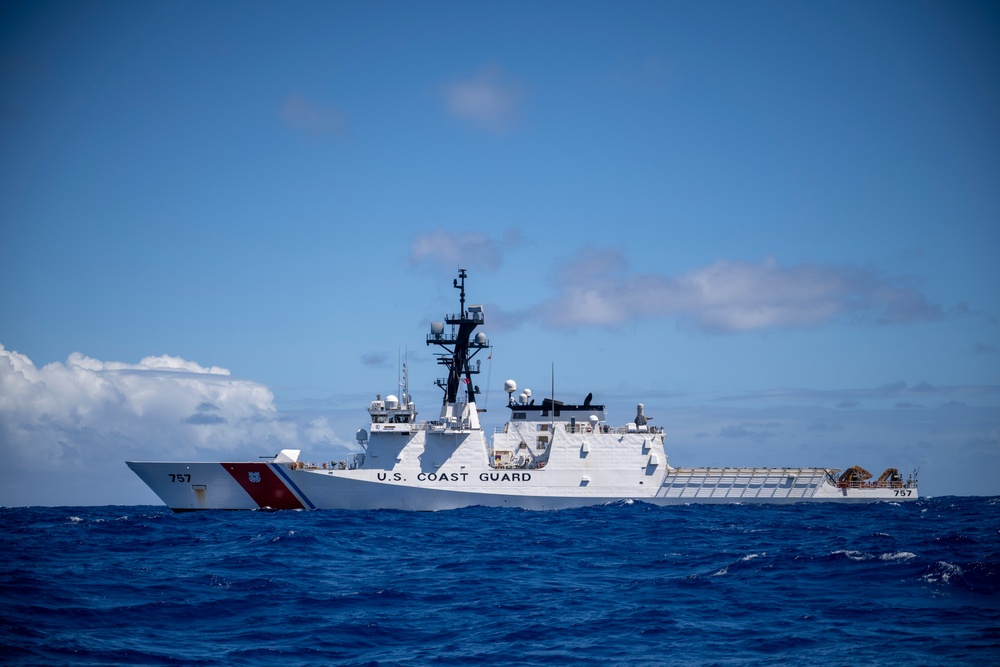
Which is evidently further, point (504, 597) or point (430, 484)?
point (430, 484)

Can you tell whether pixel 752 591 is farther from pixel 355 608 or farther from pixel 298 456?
pixel 298 456

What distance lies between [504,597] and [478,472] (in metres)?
19.4

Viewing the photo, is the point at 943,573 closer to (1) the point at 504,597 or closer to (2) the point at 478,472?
(1) the point at 504,597

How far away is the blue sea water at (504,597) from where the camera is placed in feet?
39.1

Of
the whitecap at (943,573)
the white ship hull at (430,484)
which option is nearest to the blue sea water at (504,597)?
the whitecap at (943,573)

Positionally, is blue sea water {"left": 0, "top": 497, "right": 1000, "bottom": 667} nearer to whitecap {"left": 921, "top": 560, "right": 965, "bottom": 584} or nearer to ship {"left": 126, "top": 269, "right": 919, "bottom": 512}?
whitecap {"left": 921, "top": 560, "right": 965, "bottom": 584}

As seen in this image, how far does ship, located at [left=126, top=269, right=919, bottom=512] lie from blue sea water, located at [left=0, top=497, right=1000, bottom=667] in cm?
797

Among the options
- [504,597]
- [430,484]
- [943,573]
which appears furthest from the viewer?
[430,484]

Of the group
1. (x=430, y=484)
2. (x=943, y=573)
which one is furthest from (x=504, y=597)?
(x=430, y=484)

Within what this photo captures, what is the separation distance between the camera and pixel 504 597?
1565cm

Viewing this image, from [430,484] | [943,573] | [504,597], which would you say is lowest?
[504,597]

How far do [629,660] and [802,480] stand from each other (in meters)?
29.1

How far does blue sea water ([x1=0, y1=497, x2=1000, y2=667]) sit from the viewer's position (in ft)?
39.1

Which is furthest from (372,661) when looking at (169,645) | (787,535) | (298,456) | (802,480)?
(802,480)
